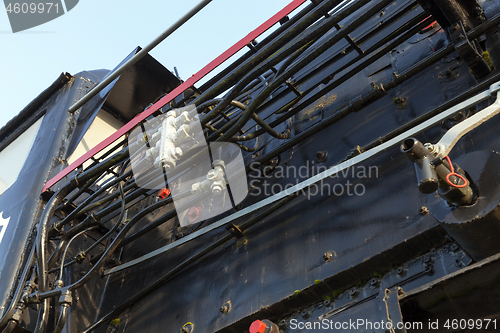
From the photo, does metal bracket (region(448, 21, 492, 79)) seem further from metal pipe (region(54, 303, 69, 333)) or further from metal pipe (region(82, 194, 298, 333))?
metal pipe (region(54, 303, 69, 333))

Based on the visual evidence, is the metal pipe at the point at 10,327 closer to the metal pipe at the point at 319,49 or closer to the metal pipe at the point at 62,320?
the metal pipe at the point at 62,320

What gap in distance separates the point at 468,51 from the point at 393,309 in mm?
1964

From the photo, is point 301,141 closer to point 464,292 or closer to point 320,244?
point 320,244

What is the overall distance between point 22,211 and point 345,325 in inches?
172

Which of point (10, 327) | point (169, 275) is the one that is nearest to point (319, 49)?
point (169, 275)

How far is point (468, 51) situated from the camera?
10.2 ft

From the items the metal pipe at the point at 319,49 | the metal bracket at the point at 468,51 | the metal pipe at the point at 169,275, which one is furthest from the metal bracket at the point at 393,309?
the metal pipe at the point at 319,49

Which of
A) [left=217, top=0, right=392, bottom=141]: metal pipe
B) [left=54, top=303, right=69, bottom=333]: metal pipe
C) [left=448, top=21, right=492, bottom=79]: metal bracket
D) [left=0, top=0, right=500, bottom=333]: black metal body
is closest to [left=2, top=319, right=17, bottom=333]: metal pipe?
[left=0, top=0, right=500, bottom=333]: black metal body

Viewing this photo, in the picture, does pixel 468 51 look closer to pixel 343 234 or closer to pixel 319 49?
pixel 319 49

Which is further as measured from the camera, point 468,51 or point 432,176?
point 468,51

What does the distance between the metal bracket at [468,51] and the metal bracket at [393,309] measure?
6.01 ft

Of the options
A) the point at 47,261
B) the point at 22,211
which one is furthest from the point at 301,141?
the point at 22,211

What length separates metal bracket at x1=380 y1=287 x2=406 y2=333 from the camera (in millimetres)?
1971

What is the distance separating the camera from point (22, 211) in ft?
17.5
